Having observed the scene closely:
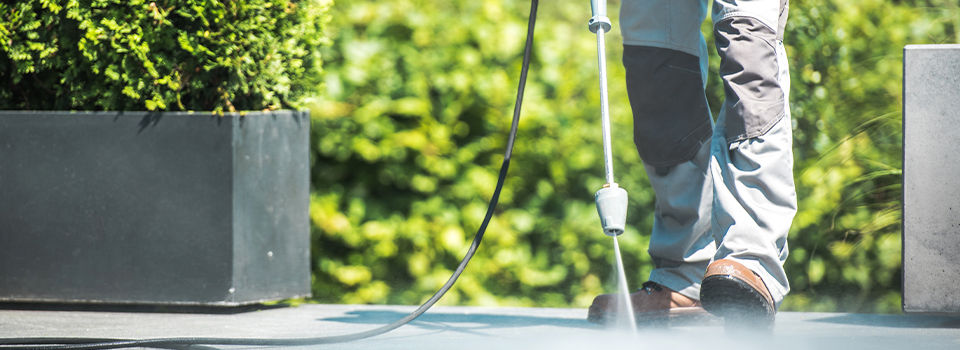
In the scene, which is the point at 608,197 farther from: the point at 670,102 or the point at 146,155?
the point at 146,155

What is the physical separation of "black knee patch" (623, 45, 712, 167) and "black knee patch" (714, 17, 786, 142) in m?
0.33

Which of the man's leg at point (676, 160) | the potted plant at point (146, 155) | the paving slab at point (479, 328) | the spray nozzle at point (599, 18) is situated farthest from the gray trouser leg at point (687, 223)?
the potted plant at point (146, 155)

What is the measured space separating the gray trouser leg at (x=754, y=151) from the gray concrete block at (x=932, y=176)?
405 mm

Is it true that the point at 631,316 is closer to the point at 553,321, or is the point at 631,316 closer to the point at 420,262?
the point at 553,321

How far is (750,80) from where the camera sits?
2248 mm

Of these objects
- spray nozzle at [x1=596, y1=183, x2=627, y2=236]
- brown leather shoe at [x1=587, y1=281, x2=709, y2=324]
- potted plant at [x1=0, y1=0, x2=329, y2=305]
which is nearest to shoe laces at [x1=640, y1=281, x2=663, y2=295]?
brown leather shoe at [x1=587, y1=281, x2=709, y2=324]

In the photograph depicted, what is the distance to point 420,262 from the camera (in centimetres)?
432

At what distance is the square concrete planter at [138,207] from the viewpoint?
282 centimetres

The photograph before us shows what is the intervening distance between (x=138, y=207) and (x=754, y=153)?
1.56 meters

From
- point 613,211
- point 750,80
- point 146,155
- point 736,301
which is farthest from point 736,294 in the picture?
point 146,155

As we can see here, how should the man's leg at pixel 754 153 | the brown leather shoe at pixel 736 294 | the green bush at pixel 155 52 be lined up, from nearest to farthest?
the brown leather shoe at pixel 736 294 → the man's leg at pixel 754 153 → the green bush at pixel 155 52

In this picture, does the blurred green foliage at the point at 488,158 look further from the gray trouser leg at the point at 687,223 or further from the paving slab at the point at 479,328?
the gray trouser leg at the point at 687,223

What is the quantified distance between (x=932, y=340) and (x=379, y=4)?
8.86ft

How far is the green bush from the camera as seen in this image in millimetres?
2777
